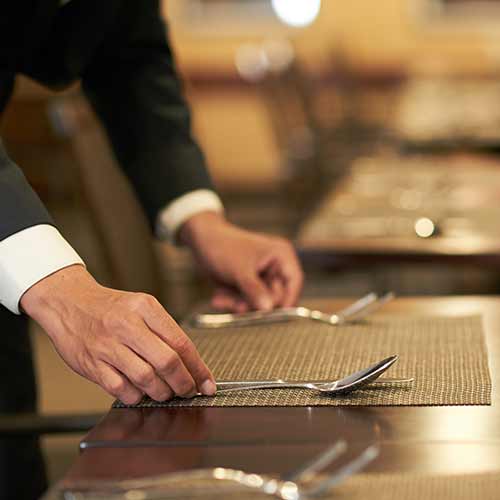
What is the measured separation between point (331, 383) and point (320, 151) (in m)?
4.18

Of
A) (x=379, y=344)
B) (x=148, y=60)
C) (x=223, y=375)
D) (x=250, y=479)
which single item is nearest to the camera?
(x=250, y=479)

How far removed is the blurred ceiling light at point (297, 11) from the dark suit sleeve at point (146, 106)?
6.20 m

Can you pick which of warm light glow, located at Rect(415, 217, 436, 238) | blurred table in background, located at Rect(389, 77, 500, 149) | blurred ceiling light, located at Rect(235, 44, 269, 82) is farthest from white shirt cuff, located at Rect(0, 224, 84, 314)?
blurred ceiling light, located at Rect(235, 44, 269, 82)

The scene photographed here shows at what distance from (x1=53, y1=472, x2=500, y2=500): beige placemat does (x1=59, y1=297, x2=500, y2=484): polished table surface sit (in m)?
0.02

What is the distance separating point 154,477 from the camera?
31.9 inches

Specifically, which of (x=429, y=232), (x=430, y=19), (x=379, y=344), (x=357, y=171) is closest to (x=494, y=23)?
(x=430, y=19)

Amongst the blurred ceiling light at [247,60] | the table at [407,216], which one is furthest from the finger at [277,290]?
the blurred ceiling light at [247,60]

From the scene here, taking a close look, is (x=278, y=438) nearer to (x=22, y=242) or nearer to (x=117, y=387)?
(x=117, y=387)

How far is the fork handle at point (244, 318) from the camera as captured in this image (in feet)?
4.46

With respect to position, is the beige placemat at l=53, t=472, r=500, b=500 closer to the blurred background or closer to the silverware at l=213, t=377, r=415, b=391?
the silverware at l=213, t=377, r=415, b=391

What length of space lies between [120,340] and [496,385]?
1.14 feet

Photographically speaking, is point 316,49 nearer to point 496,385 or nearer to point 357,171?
point 357,171

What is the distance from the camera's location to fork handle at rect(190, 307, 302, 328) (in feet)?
4.46

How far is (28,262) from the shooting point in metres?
1.05
